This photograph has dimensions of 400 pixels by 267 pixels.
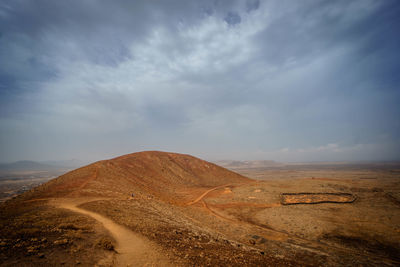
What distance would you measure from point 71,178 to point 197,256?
23.5m

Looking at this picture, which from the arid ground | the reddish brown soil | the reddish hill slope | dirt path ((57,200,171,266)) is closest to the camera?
dirt path ((57,200,171,266))

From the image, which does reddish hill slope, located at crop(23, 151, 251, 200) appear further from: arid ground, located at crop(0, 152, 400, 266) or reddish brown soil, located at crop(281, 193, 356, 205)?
reddish brown soil, located at crop(281, 193, 356, 205)

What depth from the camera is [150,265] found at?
21.5ft

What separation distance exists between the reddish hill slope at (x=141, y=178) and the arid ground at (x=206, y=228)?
301 mm

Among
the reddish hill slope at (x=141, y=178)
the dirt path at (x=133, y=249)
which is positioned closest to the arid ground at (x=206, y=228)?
the dirt path at (x=133, y=249)

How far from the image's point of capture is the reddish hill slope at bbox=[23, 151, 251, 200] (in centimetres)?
1933

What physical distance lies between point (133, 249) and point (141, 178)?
85.8 feet

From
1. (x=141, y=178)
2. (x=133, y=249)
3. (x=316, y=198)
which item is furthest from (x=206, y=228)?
(x=141, y=178)

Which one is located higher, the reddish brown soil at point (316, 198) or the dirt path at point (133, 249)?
the dirt path at point (133, 249)

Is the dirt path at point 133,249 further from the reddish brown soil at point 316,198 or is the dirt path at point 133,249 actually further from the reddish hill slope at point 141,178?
the reddish brown soil at point 316,198

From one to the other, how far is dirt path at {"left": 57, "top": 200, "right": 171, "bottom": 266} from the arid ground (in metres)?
0.04

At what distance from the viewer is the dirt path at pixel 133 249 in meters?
6.69

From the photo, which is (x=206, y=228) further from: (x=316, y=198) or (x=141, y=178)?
(x=141, y=178)

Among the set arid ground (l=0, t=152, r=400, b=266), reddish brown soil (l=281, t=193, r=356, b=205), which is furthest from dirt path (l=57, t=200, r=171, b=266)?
reddish brown soil (l=281, t=193, r=356, b=205)
